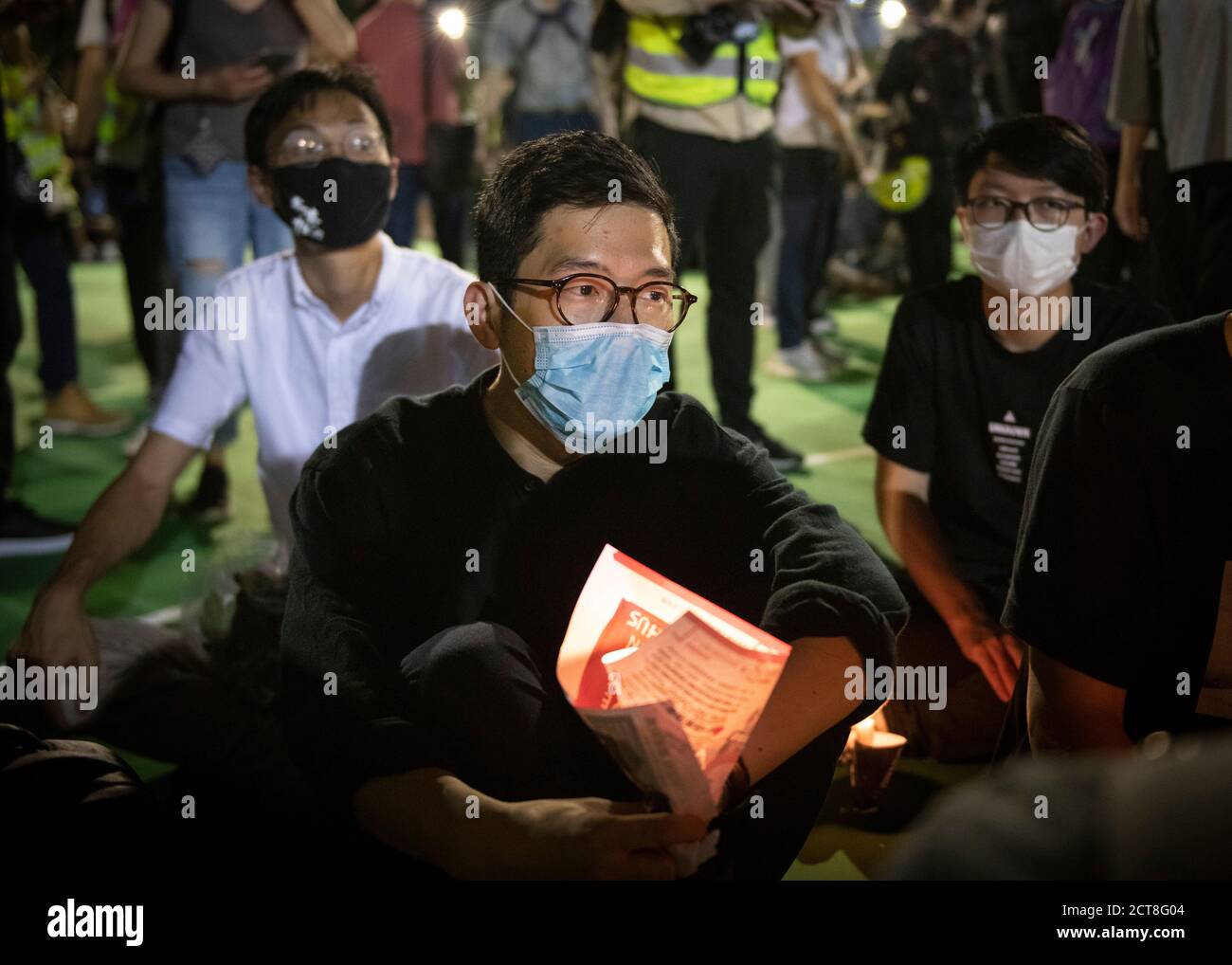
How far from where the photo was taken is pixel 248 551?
128 inches

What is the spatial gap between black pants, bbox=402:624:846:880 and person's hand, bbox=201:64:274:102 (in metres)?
2.70

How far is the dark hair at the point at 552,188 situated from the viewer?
2146mm

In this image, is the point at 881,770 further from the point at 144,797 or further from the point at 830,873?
the point at 144,797

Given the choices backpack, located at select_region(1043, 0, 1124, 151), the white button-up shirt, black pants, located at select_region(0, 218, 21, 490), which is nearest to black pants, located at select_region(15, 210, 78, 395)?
black pants, located at select_region(0, 218, 21, 490)

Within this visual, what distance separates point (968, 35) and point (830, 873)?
496 cm

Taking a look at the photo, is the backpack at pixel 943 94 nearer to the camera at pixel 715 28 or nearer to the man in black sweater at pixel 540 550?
the camera at pixel 715 28

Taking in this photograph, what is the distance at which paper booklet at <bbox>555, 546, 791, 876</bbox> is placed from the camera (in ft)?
5.49

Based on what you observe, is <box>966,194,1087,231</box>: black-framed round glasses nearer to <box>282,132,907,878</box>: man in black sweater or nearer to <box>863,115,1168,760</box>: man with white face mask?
<box>863,115,1168,760</box>: man with white face mask

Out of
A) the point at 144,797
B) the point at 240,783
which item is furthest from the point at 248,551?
the point at 144,797

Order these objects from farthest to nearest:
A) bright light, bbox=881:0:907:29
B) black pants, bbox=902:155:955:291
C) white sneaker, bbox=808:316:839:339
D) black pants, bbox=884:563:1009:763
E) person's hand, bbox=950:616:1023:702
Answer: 1. white sneaker, bbox=808:316:839:339
2. bright light, bbox=881:0:907:29
3. black pants, bbox=902:155:955:291
4. black pants, bbox=884:563:1009:763
5. person's hand, bbox=950:616:1023:702

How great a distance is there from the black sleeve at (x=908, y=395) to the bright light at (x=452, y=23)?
3.84m

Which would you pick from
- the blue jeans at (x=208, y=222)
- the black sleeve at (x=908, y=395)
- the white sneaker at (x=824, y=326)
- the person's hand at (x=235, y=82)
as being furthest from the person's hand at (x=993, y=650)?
the white sneaker at (x=824, y=326)

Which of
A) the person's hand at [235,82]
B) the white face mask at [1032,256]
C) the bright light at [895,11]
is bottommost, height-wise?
the white face mask at [1032,256]

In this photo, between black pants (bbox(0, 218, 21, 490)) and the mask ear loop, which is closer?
the mask ear loop
